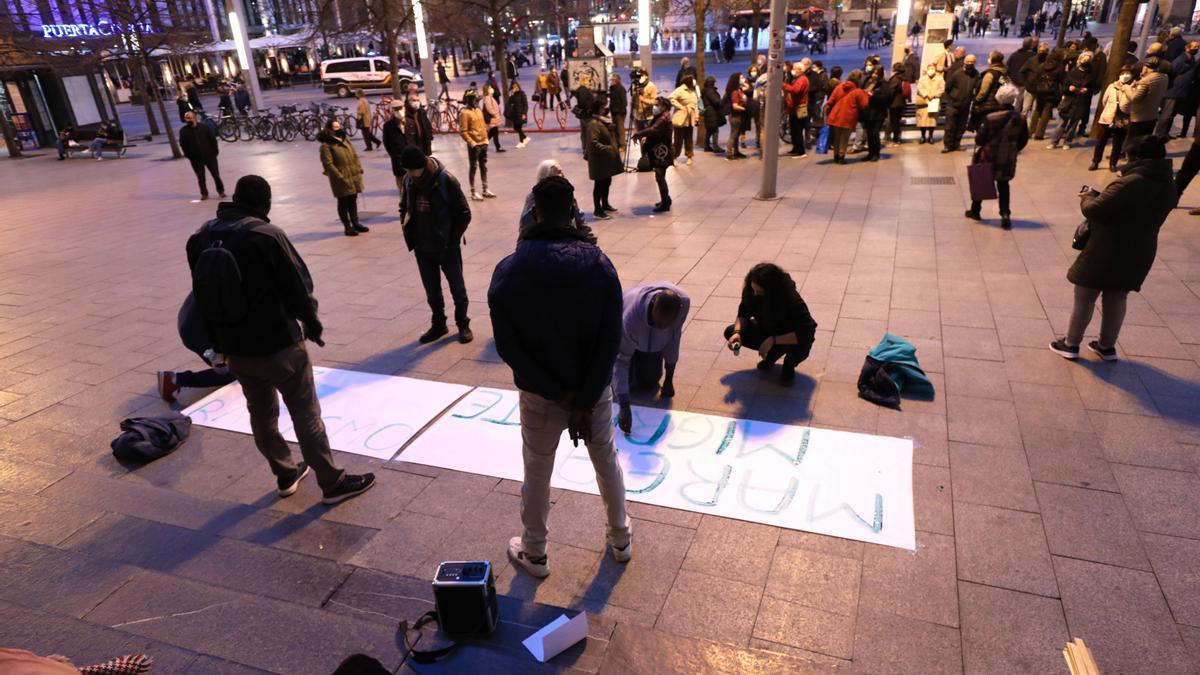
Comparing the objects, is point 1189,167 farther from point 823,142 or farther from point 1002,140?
point 823,142

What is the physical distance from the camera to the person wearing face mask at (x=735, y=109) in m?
14.4

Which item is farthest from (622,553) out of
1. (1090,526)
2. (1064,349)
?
(1064,349)

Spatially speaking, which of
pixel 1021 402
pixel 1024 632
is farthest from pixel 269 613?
pixel 1021 402

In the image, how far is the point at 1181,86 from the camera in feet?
39.7

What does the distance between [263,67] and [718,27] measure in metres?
35.0

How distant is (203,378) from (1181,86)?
15662 millimetres

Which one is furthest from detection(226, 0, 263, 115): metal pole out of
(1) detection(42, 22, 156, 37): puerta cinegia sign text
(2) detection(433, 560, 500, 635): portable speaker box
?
(2) detection(433, 560, 500, 635): portable speaker box

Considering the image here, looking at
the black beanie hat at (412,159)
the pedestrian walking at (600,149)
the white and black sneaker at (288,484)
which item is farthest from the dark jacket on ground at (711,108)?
the white and black sneaker at (288,484)

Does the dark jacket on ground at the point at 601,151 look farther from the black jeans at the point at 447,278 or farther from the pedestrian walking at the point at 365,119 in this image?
the pedestrian walking at the point at 365,119

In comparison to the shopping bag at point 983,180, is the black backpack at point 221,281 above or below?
above

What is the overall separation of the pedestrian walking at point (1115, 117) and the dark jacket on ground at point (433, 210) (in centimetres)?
1053

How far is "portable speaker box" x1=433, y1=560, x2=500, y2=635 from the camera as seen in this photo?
111 inches

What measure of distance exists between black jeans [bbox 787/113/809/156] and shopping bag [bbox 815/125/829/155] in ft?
1.22

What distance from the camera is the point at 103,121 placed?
77.6 feet
